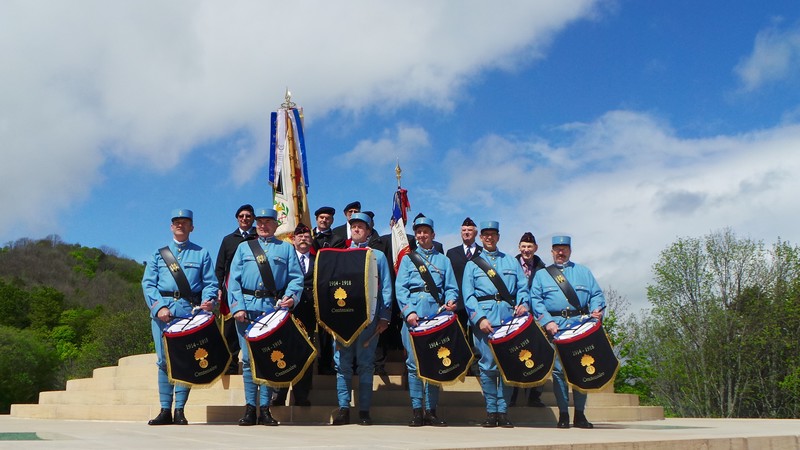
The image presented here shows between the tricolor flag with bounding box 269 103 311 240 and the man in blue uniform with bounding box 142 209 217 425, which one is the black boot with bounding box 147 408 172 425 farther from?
the tricolor flag with bounding box 269 103 311 240

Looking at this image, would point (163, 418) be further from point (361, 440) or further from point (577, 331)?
point (577, 331)

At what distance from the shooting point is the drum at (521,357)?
7660mm

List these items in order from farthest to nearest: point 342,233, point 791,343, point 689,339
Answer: point 689,339 < point 791,343 < point 342,233

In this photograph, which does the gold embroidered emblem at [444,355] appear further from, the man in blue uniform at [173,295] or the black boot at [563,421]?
the man in blue uniform at [173,295]

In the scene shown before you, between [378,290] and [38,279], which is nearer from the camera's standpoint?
[378,290]

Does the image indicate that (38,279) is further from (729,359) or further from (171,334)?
(171,334)

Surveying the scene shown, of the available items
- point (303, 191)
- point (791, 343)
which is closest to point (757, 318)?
point (791, 343)

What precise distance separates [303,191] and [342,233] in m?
2.16

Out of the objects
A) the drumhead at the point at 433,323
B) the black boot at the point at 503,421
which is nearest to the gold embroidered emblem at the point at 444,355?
the drumhead at the point at 433,323

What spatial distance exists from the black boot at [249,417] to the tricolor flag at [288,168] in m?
4.67

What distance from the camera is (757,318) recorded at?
106ft

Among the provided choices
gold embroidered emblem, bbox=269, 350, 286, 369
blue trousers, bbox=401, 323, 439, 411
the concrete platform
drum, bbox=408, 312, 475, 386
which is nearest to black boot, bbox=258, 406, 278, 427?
the concrete platform

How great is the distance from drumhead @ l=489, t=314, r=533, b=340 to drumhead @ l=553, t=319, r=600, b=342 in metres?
0.36

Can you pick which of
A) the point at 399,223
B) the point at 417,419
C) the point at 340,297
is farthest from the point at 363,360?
the point at 399,223
